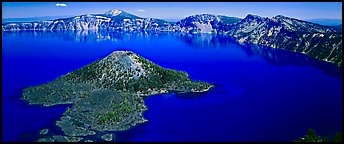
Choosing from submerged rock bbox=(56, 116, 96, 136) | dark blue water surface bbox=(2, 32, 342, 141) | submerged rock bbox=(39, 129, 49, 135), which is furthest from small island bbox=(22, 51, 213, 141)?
dark blue water surface bbox=(2, 32, 342, 141)

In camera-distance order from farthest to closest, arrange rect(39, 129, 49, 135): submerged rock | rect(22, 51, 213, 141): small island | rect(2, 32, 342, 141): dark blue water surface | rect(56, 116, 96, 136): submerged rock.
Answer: rect(22, 51, 213, 141): small island
rect(2, 32, 342, 141): dark blue water surface
rect(39, 129, 49, 135): submerged rock
rect(56, 116, 96, 136): submerged rock

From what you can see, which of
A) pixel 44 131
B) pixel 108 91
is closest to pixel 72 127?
pixel 44 131

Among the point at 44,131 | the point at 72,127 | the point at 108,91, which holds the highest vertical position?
the point at 108,91

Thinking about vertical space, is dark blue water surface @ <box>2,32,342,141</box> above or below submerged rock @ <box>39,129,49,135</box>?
above

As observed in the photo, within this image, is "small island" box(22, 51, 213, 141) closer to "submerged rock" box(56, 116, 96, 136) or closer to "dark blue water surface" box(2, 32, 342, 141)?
"submerged rock" box(56, 116, 96, 136)

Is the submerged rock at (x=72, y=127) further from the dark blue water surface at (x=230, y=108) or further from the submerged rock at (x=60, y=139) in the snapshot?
the dark blue water surface at (x=230, y=108)

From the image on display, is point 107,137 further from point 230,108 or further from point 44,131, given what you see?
point 230,108

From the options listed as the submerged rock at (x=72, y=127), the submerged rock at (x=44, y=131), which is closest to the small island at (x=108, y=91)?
the submerged rock at (x=72, y=127)

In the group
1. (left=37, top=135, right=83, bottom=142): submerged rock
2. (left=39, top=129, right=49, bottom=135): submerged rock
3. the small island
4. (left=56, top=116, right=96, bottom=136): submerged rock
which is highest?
the small island

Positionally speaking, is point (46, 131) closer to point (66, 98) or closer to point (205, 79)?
point (66, 98)
